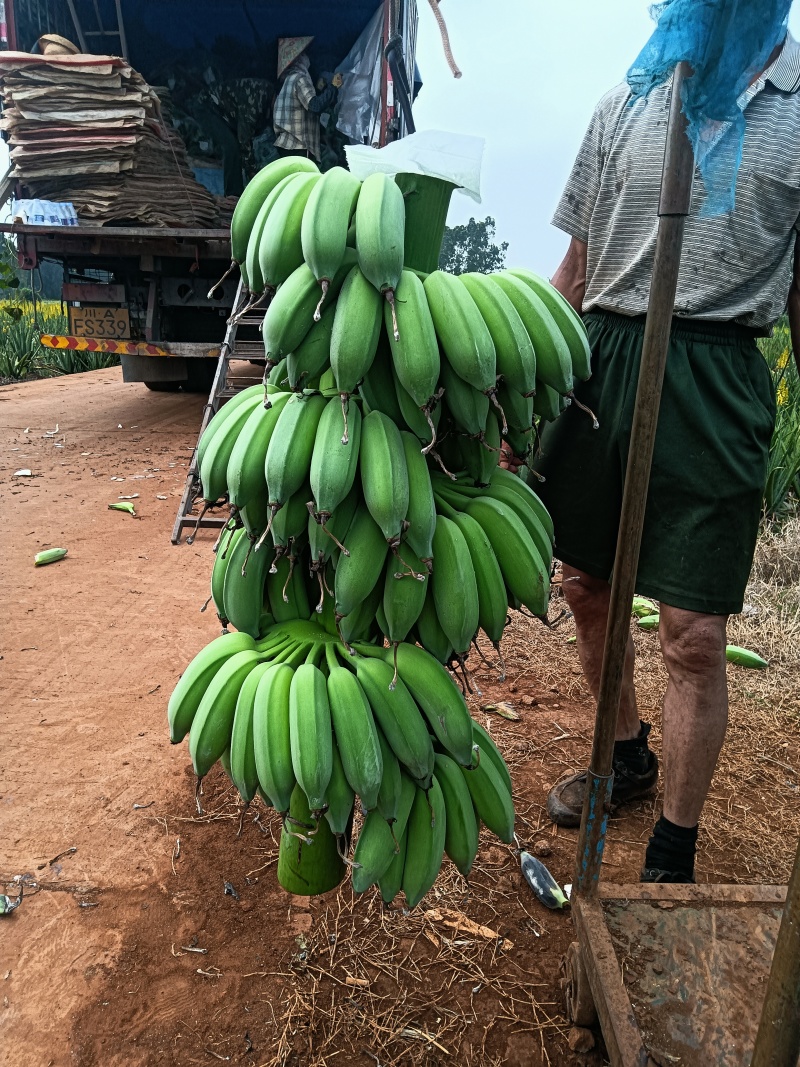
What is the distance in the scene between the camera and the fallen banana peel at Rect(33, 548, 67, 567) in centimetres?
422

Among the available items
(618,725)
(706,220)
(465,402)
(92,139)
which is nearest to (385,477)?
(465,402)

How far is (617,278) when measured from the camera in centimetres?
192

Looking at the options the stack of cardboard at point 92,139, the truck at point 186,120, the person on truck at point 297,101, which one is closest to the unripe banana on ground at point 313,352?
the truck at point 186,120

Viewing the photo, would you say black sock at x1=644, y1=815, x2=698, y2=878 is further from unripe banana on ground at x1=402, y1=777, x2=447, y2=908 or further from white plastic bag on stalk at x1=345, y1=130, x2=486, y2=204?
white plastic bag on stalk at x1=345, y1=130, x2=486, y2=204

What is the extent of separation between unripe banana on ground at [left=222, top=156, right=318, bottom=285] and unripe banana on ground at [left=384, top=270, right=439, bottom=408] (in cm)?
36

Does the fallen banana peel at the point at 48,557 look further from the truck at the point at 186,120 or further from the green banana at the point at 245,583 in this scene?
the green banana at the point at 245,583

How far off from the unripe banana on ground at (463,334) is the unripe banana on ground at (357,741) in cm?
55

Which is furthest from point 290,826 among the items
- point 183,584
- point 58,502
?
point 58,502

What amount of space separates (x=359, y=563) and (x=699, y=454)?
1.09 m

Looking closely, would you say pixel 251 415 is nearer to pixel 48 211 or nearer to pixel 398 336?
pixel 398 336

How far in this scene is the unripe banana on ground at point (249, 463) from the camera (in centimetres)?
118

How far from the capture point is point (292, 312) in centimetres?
113

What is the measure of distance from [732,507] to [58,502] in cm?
482

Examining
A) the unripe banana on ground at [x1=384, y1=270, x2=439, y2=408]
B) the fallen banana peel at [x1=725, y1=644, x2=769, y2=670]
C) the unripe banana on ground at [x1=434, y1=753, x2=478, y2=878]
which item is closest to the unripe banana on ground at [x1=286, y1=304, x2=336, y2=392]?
the unripe banana on ground at [x1=384, y1=270, x2=439, y2=408]
